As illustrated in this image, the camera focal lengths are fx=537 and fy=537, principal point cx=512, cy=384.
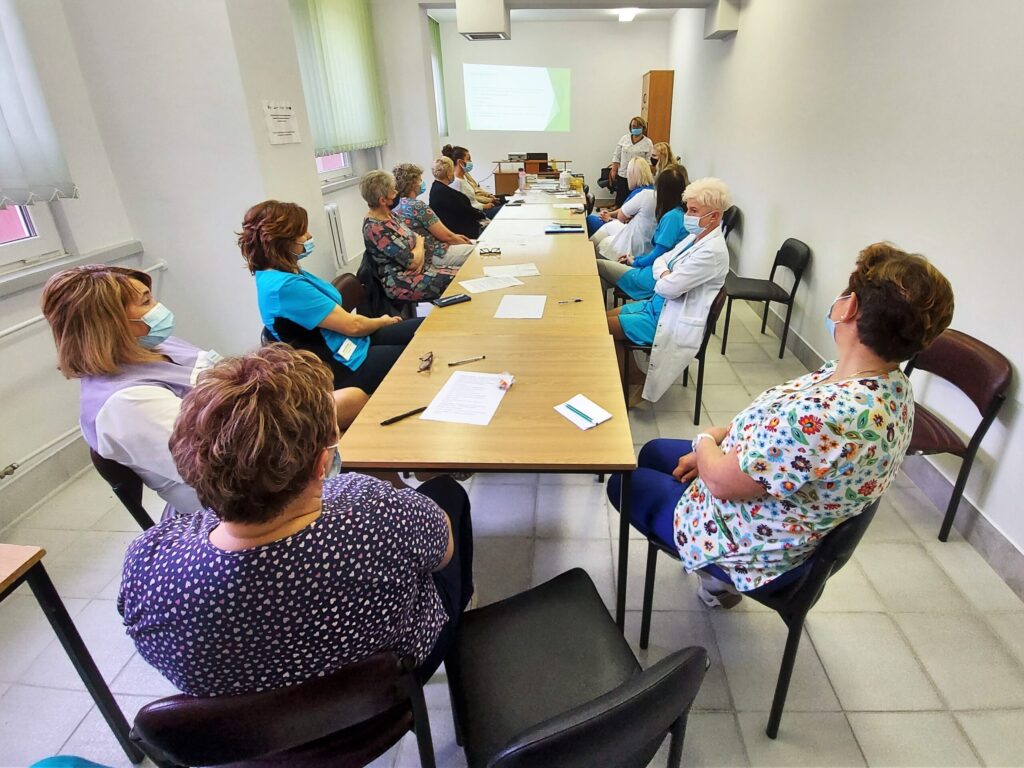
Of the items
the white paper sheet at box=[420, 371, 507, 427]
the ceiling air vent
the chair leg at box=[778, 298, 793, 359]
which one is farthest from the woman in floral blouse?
the ceiling air vent

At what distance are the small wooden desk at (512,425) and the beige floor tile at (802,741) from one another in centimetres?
81

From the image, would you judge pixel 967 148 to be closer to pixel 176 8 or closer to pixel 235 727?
pixel 235 727

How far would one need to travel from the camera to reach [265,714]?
78 centimetres

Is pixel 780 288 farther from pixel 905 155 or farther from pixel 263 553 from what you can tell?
pixel 263 553

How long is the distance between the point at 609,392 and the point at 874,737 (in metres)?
1.14

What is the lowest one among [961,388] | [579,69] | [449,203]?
[961,388]

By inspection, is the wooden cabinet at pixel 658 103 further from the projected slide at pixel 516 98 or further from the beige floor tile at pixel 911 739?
the beige floor tile at pixel 911 739

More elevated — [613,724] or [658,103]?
[658,103]

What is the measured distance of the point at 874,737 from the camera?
1.41 metres

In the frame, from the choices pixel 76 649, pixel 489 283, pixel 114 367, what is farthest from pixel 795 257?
pixel 76 649

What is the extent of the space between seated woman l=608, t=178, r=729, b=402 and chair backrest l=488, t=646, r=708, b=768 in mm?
2020

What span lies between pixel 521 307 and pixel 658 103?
7.32 m

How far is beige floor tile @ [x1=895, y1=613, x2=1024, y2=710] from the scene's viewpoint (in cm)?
150

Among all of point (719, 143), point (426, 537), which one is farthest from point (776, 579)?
point (719, 143)
